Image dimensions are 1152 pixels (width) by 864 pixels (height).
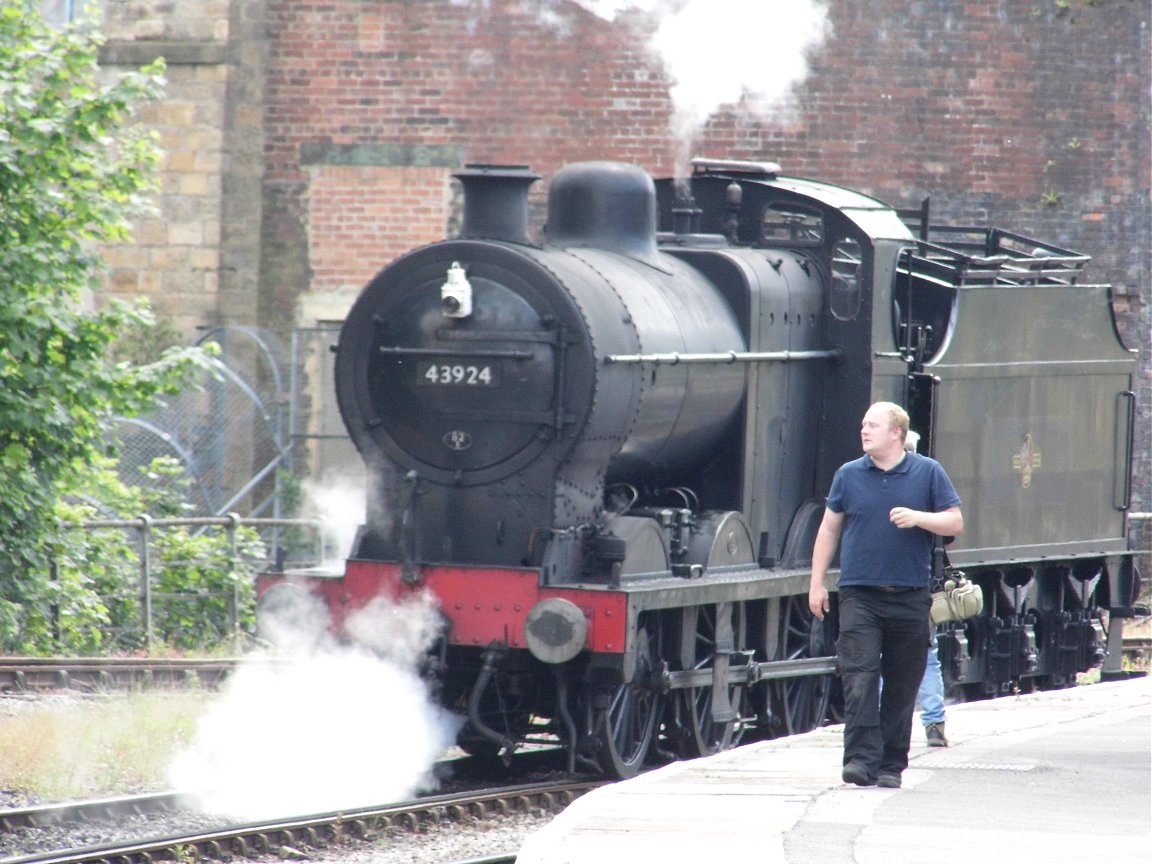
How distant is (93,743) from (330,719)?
1182mm

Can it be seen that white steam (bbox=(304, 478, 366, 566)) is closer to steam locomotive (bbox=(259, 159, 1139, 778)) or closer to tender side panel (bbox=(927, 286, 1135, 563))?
steam locomotive (bbox=(259, 159, 1139, 778))

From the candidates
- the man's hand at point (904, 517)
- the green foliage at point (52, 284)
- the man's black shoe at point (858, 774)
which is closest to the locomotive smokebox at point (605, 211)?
the green foliage at point (52, 284)

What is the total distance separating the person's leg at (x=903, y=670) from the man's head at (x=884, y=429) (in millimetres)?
537

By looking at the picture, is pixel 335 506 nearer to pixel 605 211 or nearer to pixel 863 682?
pixel 605 211

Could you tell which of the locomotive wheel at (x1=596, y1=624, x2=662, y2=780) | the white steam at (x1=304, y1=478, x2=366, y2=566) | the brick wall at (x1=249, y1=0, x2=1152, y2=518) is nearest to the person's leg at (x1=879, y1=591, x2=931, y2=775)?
the locomotive wheel at (x1=596, y1=624, x2=662, y2=780)

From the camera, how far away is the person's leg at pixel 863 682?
6.70 m

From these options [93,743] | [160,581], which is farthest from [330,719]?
[160,581]

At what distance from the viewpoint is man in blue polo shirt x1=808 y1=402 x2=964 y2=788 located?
262 inches

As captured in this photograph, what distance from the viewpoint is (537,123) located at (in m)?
17.5

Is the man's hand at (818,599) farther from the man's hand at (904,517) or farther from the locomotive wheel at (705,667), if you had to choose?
the locomotive wheel at (705,667)

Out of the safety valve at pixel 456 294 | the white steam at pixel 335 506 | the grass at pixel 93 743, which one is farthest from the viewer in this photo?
the white steam at pixel 335 506

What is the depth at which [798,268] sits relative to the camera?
10.3 meters

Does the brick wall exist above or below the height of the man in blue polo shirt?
above

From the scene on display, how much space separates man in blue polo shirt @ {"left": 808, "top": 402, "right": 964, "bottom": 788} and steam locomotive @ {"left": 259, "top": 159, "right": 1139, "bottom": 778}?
1768mm
